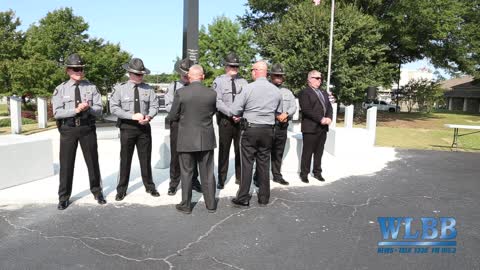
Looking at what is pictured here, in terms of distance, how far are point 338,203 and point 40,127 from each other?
16.4m

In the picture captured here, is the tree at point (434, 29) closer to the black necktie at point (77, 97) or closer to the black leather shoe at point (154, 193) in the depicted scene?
the black leather shoe at point (154, 193)

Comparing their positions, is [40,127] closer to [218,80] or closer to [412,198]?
[218,80]

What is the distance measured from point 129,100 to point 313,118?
2.93m

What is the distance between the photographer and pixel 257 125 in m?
4.75

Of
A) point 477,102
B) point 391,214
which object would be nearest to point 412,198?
point 391,214

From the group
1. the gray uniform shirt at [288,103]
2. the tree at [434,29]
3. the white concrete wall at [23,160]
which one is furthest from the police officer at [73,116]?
the tree at [434,29]

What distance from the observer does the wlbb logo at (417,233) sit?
3637mm

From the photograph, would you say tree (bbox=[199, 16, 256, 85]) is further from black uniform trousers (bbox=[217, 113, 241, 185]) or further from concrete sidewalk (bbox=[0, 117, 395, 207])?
black uniform trousers (bbox=[217, 113, 241, 185])

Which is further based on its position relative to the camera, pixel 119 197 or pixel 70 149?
pixel 119 197

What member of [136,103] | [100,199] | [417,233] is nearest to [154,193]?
[100,199]

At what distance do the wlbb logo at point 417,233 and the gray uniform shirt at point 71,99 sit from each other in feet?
12.1

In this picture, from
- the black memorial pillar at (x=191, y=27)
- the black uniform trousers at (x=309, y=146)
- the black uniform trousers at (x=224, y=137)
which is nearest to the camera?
the black uniform trousers at (x=224, y=137)

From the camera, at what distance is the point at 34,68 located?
69.6 feet

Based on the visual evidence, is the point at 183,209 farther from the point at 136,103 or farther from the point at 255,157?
the point at 136,103
